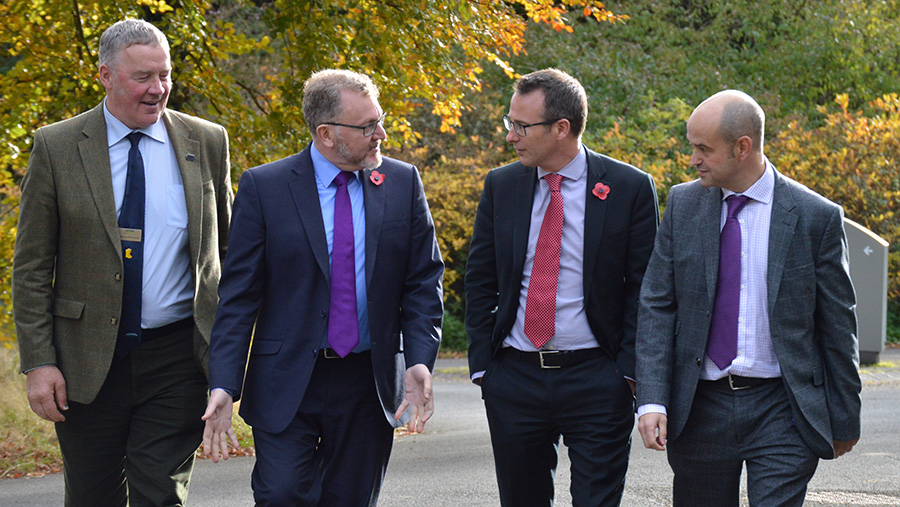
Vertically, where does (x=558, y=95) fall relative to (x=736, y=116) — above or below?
above

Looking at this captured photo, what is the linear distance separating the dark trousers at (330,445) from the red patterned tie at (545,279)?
2.23 ft

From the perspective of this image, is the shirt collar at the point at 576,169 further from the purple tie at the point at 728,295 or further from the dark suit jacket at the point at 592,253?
the purple tie at the point at 728,295

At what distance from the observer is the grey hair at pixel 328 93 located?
13.2ft

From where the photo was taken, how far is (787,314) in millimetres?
3807

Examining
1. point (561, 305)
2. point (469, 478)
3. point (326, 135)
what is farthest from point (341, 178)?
point (469, 478)

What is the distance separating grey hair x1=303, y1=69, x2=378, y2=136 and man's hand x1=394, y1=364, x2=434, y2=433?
3.33ft

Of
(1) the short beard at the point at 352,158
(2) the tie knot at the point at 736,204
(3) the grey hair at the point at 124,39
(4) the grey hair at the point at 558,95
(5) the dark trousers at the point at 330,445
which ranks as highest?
(3) the grey hair at the point at 124,39

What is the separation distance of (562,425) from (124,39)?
2292 millimetres

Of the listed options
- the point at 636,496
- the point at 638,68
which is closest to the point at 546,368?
the point at 636,496

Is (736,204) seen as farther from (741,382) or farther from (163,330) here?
(163,330)

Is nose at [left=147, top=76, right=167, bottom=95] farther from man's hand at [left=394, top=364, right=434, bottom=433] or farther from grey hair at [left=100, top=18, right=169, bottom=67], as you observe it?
man's hand at [left=394, top=364, right=434, bottom=433]

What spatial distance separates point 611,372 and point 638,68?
17391 millimetres

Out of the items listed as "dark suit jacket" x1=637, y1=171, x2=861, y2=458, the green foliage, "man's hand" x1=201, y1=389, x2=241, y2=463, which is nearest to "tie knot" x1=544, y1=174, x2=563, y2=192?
"dark suit jacket" x1=637, y1=171, x2=861, y2=458

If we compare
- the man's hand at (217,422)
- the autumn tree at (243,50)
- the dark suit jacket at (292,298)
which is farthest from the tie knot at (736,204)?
the autumn tree at (243,50)
